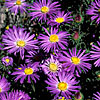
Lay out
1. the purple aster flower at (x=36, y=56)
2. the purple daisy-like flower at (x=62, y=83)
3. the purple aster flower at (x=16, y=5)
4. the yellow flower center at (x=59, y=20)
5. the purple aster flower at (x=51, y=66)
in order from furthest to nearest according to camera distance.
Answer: the purple aster flower at (x=16, y=5)
the yellow flower center at (x=59, y=20)
the purple aster flower at (x=36, y=56)
the purple aster flower at (x=51, y=66)
the purple daisy-like flower at (x=62, y=83)

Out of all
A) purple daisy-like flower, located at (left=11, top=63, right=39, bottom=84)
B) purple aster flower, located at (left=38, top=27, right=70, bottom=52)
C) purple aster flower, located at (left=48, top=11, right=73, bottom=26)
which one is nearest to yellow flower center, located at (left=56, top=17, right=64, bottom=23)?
purple aster flower, located at (left=48, top=11, right=73, bottom=26)

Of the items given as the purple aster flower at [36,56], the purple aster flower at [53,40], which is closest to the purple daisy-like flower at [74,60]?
the purple aster flower at [53,40]

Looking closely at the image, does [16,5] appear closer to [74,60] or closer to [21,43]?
[21,43]

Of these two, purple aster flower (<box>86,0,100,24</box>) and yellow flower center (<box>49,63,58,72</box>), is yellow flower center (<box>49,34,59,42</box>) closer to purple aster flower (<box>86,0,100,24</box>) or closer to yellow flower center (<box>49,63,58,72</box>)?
yellow flower center (<box>49,63,58,72</box>)

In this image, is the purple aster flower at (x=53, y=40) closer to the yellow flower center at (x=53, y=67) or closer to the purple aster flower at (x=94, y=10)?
the yellow flower center at (x=53, y=67)

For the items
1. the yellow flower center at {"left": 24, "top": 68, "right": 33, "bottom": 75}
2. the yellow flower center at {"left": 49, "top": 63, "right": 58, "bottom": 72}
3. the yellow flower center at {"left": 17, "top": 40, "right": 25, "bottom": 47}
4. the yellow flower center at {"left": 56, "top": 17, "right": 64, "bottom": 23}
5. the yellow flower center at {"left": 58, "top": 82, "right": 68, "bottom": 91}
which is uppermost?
the yellow flower center at {"left": 56, "top": 17, "right": 64, "bottom": 23}

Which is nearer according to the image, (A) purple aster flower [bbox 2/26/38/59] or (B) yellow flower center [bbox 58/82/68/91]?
(B) yellow flower center [bbox 58/82/68/91]
